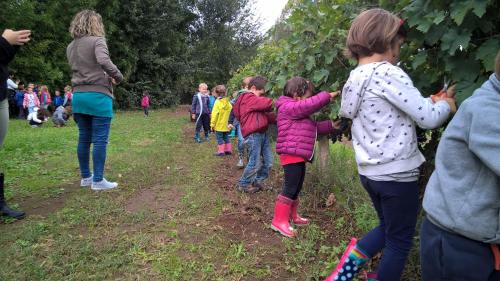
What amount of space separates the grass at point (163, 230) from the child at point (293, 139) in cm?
25

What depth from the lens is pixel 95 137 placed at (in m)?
4.63

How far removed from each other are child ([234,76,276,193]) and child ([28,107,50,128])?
1141 cm

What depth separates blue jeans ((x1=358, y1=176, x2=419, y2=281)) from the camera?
7.41 feet

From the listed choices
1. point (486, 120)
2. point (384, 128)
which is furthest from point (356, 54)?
point (486, 120)

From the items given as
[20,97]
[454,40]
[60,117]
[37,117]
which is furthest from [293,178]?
[20,97]

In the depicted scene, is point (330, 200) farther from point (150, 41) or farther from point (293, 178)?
point (150, 41)

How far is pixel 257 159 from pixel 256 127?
48cm

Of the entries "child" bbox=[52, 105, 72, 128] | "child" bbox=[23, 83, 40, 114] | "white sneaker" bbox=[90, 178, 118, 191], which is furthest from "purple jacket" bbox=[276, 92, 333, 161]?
"child" bbox=[23, 83, 40, 114]

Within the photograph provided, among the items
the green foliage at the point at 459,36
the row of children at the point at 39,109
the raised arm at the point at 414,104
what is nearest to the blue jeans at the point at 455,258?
the raised arm at the point at 414,104

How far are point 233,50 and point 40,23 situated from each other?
15.2 metres

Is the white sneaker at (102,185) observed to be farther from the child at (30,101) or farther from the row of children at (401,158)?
the child at (30,101)

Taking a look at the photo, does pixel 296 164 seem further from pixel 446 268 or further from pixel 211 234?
pixel 446 268

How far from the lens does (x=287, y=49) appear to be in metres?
4.93

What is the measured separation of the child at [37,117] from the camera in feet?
46.5
